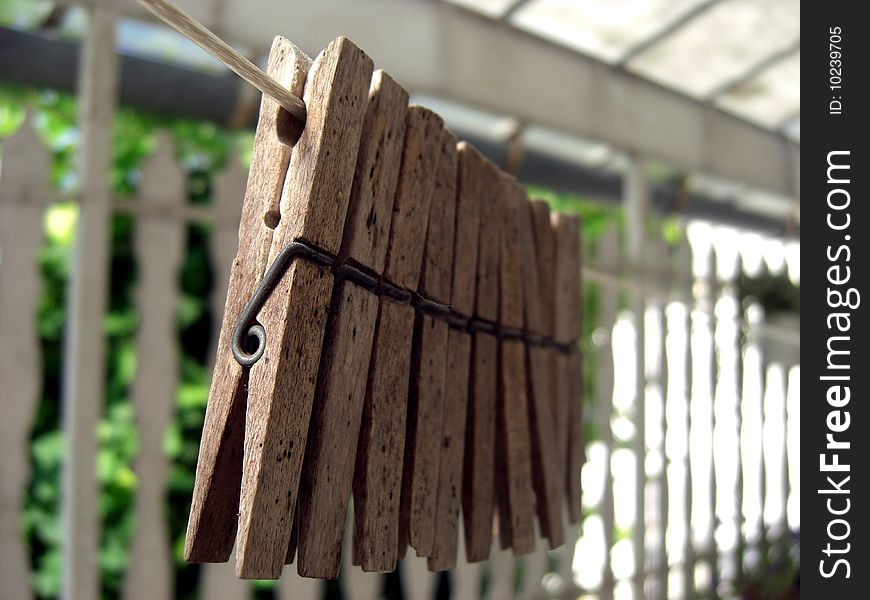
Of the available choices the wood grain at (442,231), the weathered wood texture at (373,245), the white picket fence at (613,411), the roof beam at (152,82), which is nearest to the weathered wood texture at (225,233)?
the white picket fence at (613,411)

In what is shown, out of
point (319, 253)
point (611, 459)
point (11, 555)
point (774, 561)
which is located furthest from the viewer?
point (774, 561)

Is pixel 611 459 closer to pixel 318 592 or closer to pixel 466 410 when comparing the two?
pixel 318 592

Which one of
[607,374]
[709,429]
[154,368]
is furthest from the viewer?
[709,429]

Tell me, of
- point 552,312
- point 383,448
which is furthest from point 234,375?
point 552,312

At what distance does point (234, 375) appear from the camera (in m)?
0.77

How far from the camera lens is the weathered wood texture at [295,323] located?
72 cm

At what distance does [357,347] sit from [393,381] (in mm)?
86

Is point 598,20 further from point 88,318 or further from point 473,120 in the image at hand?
point 88,318

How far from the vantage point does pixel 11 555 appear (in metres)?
1.61

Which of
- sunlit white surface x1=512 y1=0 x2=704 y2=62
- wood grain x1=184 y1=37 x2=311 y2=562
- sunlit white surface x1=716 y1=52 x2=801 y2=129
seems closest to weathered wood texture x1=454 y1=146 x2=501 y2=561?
wood grain x1=184 y1=37 x2=311 y2=562

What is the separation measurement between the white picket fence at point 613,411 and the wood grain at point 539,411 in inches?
18.8

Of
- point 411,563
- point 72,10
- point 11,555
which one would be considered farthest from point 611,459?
point 72,10

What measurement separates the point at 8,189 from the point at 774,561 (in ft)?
11.7
